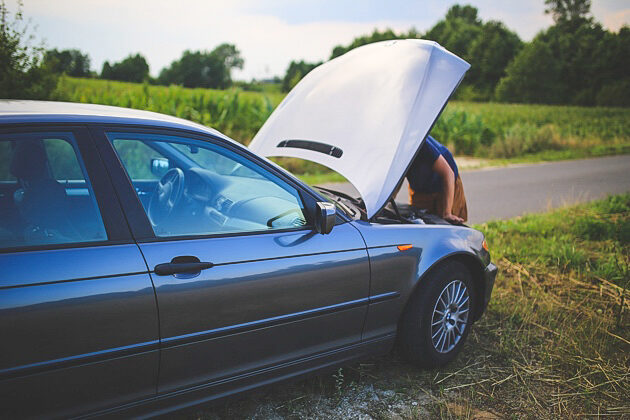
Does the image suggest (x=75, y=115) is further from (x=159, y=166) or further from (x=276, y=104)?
(x=276, y=104)

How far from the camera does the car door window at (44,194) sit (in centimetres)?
194

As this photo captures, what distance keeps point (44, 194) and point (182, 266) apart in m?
0.65

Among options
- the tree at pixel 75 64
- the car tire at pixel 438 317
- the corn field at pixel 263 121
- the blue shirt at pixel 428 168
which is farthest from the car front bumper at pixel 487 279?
the tree at pixel 75 64

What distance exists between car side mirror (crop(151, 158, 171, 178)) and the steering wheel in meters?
0.05

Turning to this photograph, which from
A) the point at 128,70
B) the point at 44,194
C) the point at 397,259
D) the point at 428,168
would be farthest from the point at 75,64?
the point at 397,259

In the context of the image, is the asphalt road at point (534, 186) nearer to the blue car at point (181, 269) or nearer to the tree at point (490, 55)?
the blue car at point (181, 269)

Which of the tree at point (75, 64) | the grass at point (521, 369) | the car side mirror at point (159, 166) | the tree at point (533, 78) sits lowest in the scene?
the grass at point (521, 369)

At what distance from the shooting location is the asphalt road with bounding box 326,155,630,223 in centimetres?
809

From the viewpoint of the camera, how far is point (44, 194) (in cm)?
207

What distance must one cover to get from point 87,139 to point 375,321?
1.82m

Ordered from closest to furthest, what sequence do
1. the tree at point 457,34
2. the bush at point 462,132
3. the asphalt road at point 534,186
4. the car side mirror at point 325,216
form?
the car side mirror at point 325,216, the asphalt road at point 534,186, the bush at point 462,132, the tree at point 457,34

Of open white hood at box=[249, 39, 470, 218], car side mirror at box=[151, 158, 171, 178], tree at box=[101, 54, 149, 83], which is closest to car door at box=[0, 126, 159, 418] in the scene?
car side mirror at box=[151, 158, 171, 178]

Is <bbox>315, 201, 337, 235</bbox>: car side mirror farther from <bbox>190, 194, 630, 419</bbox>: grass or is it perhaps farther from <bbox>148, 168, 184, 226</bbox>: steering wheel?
<bbox>190, 194, 630, 419</bbox>: grass

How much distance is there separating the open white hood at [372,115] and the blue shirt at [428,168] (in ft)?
2.68
